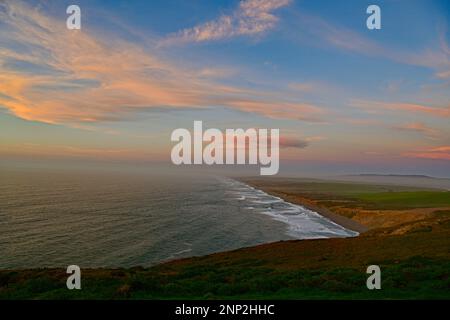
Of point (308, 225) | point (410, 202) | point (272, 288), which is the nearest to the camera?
point (272, 288)

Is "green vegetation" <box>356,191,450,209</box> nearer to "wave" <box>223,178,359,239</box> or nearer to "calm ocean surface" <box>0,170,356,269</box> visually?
"wave" <box>223,178,359,239</box>

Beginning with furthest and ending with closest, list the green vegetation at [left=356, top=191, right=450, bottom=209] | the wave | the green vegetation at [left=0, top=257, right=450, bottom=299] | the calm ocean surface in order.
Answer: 1. the green vegetation at [left=356, top=191, right=450, bottom=209]
2. the wave
3. the calm ocean surface
4. the green vegetation at [left=0, top=257, right=450, bottom=299]

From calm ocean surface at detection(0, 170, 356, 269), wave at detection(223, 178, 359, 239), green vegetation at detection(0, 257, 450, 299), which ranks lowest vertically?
wave at detection(223, 178, 359, 239)

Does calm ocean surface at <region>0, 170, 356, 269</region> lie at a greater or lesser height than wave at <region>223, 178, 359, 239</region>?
greater

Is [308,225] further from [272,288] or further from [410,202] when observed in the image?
[272,288]

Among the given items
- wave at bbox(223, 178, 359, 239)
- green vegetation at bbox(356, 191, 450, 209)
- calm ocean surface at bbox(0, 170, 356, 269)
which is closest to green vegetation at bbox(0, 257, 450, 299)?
calm ocean surface at bbox(0, 170, 356, 269)

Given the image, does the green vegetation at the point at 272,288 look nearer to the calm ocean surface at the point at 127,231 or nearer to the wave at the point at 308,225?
the calm ocean surface at the point at 127,231

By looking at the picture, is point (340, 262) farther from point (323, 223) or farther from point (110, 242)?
point (323, 223)

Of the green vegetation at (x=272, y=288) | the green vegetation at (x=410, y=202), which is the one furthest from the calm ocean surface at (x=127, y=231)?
the green vegetation at (x=272, y=288)

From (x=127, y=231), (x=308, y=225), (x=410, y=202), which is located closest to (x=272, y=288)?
(x=127, y=231)

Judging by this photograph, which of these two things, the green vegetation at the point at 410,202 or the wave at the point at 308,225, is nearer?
the wave at the point at 308,225

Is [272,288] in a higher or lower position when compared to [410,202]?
higher
